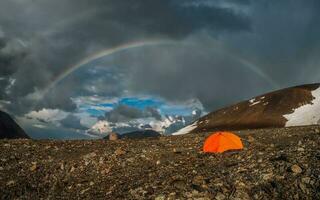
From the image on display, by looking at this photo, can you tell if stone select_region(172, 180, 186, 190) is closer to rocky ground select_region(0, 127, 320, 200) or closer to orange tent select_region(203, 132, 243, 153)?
rocky ground select_region(0, 127, 320, 200)

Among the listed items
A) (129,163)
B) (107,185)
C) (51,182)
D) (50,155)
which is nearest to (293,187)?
(107,185)

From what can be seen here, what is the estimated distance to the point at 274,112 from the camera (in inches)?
6452

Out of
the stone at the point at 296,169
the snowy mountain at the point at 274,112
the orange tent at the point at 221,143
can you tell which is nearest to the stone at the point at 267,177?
the stone at the point at 296,169

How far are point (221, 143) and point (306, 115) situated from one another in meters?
119

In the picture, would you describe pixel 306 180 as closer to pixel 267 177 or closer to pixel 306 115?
pixel 267 177

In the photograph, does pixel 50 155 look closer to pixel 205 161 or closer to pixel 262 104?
pixel 205 161

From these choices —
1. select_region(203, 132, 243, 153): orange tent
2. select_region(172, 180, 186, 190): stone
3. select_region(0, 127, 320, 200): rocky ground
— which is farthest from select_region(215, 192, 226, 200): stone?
select_region(203, 132, 243, 153): orange tent

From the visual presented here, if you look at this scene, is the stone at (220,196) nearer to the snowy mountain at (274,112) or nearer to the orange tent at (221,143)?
the orange tent at (221,143)

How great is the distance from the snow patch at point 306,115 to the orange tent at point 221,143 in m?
103

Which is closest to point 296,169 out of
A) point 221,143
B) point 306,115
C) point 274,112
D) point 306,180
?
point 306,180

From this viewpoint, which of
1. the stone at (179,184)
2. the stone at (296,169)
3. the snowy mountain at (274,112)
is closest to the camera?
the stone at (296,169)

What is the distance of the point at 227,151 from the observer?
27.5m

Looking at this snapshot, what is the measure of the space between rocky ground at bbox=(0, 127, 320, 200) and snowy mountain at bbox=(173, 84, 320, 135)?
4367 inches

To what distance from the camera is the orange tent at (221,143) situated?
28219 mm
